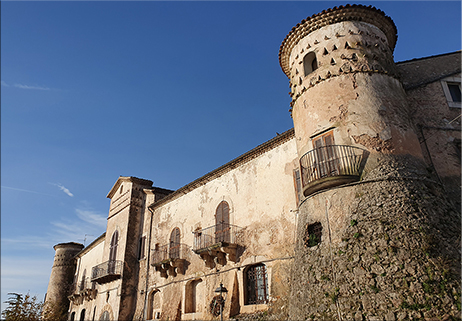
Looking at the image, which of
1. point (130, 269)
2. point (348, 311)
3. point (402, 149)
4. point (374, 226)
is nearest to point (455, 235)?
point (374, 226)

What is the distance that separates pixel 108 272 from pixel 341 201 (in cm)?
1793

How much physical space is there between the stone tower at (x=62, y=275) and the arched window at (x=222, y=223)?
23348 millimetres

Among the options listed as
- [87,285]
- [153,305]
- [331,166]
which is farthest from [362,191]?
[87,285]

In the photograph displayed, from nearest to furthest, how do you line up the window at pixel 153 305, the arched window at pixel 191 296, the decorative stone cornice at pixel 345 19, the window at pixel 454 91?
the window at pixel 454 91 → the decorative stone cornice at pixel 345 19 → the arched window at pixel 191 296 → the window at pixel 153 305

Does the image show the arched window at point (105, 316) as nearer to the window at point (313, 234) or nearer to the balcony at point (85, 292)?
the balcony at point (85, 292)

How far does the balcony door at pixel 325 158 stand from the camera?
402 inches

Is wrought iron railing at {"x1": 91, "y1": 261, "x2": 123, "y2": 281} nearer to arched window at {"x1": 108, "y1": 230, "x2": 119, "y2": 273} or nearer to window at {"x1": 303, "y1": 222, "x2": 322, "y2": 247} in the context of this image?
arched window at {"x1": 108, "y1": 230, "x2": 119, "y2": 273}

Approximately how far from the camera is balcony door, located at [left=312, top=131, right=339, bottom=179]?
10.2m

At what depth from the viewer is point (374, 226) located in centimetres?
897

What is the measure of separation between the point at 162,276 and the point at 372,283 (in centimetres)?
1348

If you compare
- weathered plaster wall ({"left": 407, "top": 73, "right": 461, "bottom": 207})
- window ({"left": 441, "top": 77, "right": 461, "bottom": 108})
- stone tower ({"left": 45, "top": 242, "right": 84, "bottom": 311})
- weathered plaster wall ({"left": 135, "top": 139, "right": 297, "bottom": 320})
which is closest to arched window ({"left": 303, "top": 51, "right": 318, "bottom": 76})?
weathered plaster wall ({"left": 135, "top": 139, "right": 297, "bottom": 320})

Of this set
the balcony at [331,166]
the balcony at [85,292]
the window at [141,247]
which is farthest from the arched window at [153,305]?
the balcony at [331,166]

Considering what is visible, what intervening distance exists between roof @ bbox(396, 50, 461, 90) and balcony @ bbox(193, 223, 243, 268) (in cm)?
880

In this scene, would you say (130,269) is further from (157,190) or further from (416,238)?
(416,238)
